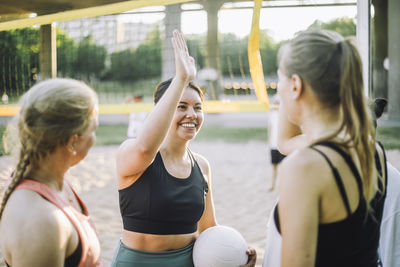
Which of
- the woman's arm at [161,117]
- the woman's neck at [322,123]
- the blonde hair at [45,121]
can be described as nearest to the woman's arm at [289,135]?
the woman's neck at [322,123]

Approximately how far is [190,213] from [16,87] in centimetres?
338

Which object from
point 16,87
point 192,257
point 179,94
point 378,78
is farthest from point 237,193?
point 179,94

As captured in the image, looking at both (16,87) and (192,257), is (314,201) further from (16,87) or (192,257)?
(16,87)

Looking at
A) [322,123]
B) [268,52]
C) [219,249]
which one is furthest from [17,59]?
[268,52]

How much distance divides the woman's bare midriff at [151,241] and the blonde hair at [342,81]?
1000 mm

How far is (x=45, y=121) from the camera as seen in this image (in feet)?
3.82

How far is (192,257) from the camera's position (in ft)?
6.21

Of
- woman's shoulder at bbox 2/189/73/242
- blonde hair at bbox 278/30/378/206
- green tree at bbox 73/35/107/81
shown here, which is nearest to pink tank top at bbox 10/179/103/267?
woman's shoulder at bbox 2/189/73/242

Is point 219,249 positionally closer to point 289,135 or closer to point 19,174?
point 289,135

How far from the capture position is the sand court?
472 cm

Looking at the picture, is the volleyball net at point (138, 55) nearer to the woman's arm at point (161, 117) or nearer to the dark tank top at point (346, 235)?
the woman's arm at point (161, 117)

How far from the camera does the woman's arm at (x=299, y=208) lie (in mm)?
1093

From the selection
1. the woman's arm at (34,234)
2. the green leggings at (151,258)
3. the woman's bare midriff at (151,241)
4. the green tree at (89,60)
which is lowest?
the green leggings at (151,258)

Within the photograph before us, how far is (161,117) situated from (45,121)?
457mm
